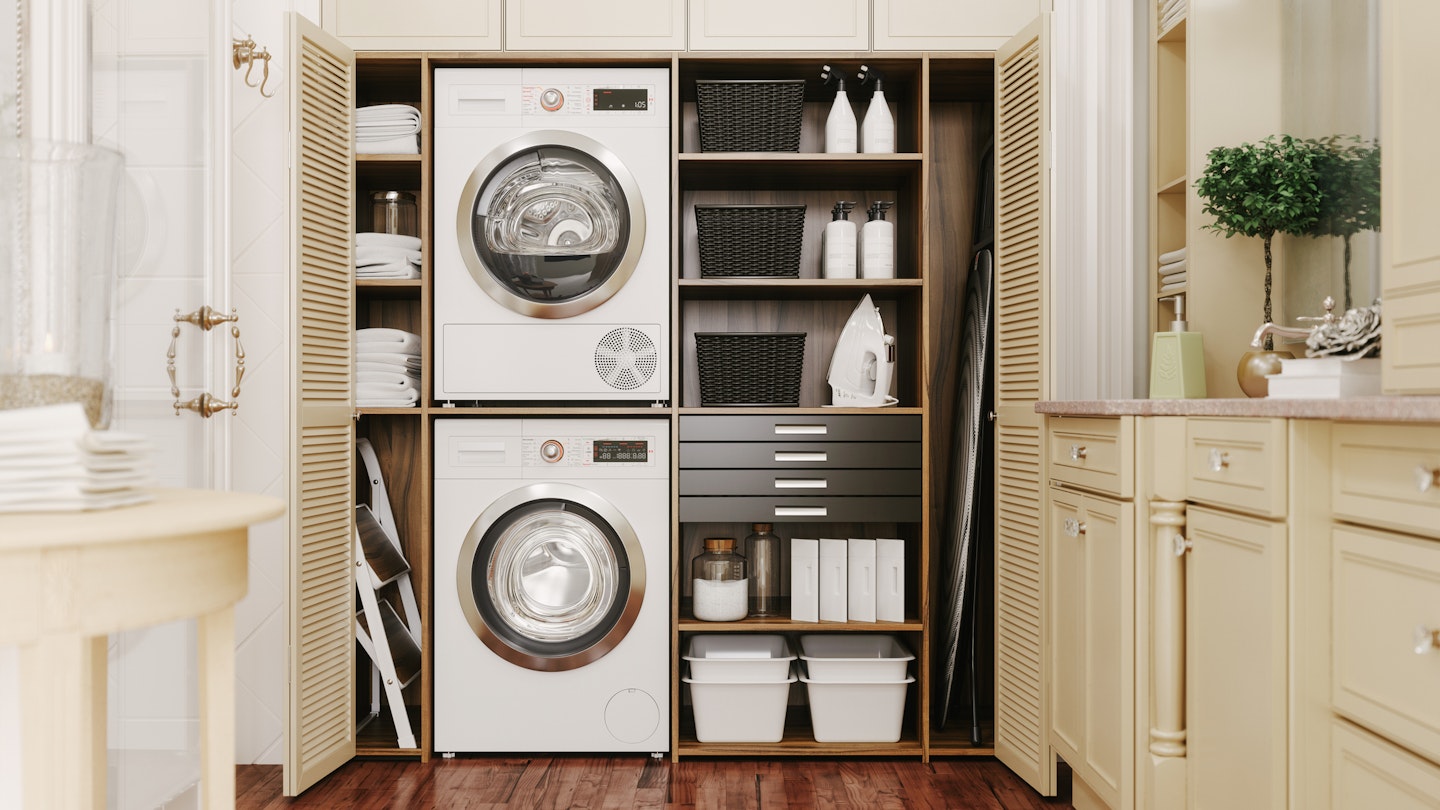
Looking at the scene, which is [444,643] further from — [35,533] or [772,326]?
[35,533]

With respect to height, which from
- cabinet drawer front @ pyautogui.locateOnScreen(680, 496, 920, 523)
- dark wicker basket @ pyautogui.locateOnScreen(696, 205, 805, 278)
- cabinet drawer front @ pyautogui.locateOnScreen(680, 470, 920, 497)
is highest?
dark wicker basket @ pyautogui.locateOnScreen(696, 205, 805, 278)

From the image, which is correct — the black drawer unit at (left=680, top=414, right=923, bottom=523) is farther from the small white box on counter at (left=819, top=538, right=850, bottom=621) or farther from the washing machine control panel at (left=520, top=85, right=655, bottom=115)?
the washing machine control panel at (left=520, top=85, right=655, bottom=115)

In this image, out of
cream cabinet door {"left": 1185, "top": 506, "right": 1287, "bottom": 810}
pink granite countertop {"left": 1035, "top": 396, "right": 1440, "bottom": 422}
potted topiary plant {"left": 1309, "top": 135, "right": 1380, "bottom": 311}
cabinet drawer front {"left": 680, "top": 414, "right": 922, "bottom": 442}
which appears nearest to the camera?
pink granite countertop {"left": 1035, "top": 396, "right": 1440, "bottom": 422}

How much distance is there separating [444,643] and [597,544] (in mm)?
515

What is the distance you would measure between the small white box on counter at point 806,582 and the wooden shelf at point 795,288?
2.43 feet

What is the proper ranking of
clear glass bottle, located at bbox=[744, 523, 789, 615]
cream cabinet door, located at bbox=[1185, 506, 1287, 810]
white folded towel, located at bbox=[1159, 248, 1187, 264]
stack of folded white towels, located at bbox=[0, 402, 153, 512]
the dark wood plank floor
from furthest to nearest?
clear glass bottle, located at bbox=[744, 523, 789, 615]
white folded towel, located at bbox=[1159, 248, 1187, 264]
the dark wood plank floor
cream cabinet door, located at bbox=[1185, 506, 1287, 810]
stack of folded white towels, located at bbox=[0, 402, 153, 512]

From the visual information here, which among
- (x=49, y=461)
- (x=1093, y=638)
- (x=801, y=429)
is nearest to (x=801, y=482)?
(x=801, y=429)

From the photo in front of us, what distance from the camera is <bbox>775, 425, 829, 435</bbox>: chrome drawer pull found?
2.54 meters

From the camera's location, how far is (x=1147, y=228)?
2.62 m

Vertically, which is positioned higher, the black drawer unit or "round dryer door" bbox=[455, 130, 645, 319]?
"round dryer door" bbox=[455, 130, 645, 319]

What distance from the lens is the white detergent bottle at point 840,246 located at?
2.63m

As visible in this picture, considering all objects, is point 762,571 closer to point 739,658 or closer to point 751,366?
point 739,658

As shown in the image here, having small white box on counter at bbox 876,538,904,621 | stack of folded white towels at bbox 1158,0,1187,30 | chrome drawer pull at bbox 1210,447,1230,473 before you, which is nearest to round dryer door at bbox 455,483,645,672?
small white box on counter at bbox 876,538,904,621

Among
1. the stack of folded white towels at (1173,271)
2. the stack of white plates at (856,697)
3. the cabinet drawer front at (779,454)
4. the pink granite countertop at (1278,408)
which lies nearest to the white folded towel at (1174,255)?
the stack of folded white towels at (1173,271)
